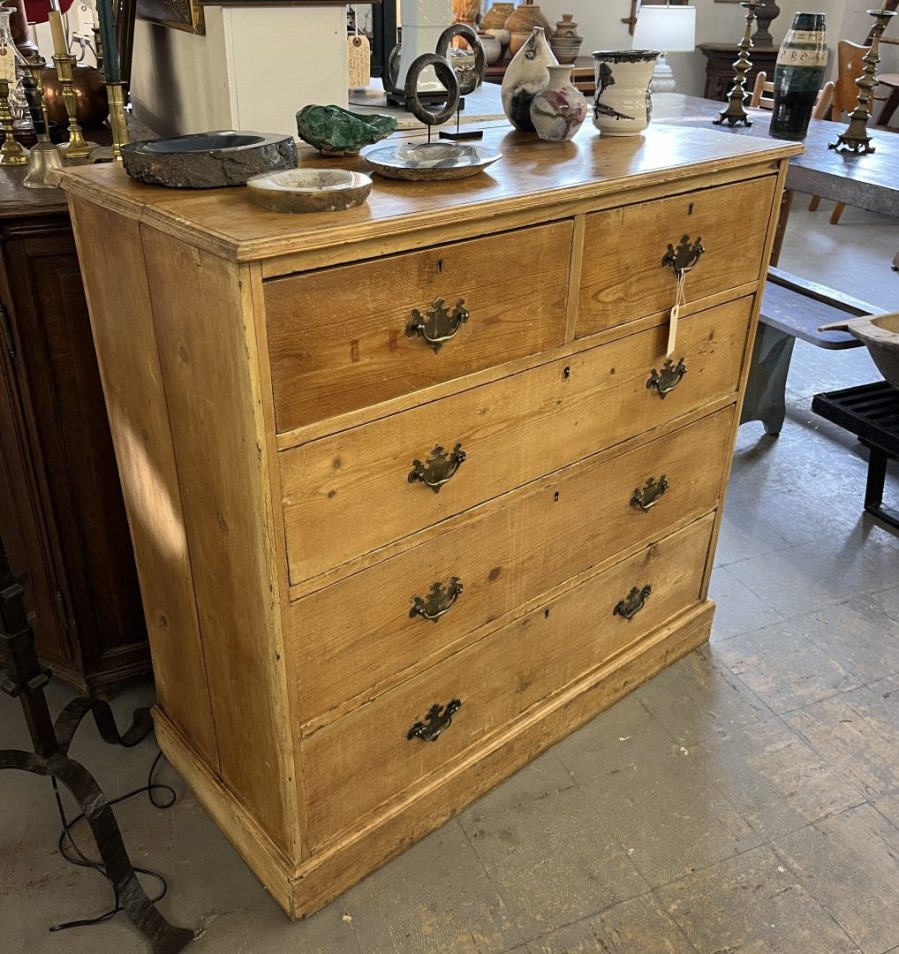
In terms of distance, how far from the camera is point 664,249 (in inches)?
64.2

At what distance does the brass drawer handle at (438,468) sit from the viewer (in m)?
1.41

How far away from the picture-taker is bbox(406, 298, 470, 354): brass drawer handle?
4.25ft

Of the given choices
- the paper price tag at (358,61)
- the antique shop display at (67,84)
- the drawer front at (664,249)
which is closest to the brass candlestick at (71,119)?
the antique shop display at (67,84)

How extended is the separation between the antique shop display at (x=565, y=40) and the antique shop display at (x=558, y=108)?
4861 mm

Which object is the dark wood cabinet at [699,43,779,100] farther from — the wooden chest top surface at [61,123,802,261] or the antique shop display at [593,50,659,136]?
the wooden chest top surface at [61,123,802,261]

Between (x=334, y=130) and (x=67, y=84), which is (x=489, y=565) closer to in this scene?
(x=334, y=130)

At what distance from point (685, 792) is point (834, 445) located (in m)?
1.84

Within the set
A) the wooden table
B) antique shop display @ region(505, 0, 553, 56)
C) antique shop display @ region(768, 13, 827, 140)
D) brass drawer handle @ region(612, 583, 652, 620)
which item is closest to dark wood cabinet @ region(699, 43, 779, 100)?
antique shop display @ region(505, 0, 553, 56)

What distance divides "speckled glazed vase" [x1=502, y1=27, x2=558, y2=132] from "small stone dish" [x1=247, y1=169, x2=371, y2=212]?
62cm

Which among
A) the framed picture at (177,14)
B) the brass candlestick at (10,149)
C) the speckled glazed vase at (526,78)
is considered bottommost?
the brass candlestick at (10,149)

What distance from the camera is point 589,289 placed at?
1.53 m

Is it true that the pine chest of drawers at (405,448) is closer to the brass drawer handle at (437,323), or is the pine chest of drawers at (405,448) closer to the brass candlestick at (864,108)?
the brass drawer handle at (437,323)

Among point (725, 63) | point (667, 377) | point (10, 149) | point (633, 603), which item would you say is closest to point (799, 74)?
point (667, 377)

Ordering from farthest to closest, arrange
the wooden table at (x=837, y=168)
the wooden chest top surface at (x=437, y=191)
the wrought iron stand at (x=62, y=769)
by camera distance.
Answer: the wooden table at (x=837, y=168) < the wrought iron stand at (x=62, y=769) < the wooden chest top surface at (x=437, y=191)
